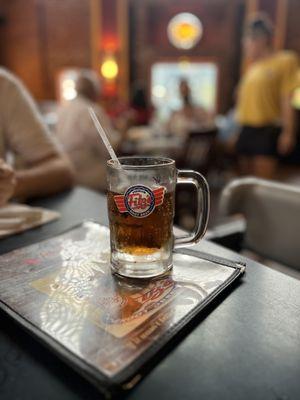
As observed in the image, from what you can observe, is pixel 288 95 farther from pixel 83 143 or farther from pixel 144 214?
pixel 144 214

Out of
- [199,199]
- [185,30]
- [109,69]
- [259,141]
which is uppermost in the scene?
[185,30]

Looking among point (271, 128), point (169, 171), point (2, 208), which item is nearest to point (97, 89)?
point (271, 128)

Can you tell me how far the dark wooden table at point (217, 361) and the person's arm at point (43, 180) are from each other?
0.75 meters

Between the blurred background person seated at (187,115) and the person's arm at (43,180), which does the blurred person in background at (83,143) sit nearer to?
the person's arm at (43,180)

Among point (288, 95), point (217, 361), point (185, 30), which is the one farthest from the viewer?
point (185, 30)

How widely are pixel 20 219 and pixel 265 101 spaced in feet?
12.4

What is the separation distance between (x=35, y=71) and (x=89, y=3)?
186 centimetres

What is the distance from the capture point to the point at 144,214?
0.68 m

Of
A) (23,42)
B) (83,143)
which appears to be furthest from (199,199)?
(23,42)

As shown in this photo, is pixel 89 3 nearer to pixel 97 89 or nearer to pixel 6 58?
pixel 6 58

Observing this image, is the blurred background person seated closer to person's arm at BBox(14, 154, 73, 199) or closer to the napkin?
person's arm at BBox(14, 154, 73, 199)

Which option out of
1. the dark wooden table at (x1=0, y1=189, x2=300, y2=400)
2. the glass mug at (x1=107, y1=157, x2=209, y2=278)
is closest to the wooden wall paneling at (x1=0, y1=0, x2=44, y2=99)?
the glass mug at (x1=107, y1=157, x2=209, y2=278)

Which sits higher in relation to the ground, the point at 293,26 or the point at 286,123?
the point at 293,26

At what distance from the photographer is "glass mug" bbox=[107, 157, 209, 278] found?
2.22ft
